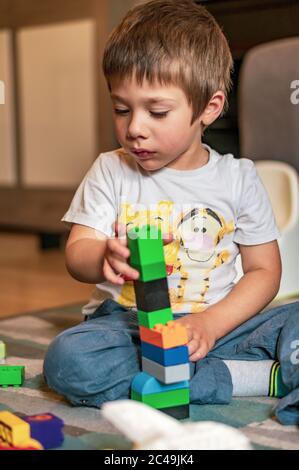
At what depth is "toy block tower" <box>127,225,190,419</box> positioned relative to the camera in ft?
2.31

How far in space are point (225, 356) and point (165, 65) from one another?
0.35m

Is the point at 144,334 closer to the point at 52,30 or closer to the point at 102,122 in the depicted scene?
the point at 102,122

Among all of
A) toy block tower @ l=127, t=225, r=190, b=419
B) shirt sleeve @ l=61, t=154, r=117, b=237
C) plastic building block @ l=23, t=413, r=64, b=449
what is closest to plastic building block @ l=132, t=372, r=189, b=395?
toy block tower @ l=127, t=225, r=190, b=419

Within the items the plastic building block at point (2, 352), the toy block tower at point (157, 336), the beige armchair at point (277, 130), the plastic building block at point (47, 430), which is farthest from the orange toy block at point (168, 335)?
the beige armchair at point (277, 130)

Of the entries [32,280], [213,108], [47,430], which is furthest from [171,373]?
[32,280]

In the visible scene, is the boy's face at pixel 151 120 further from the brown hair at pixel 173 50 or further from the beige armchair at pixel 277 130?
the beige armchair at pixel 277 130

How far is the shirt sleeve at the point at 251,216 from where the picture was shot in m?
0.93

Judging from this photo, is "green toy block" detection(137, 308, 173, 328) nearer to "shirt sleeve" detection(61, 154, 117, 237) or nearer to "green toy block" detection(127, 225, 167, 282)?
"green toy block" detection(127, 225, 167, 282)

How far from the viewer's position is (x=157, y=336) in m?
0.71

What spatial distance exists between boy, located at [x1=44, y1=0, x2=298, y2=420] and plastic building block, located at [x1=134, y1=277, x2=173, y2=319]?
2.2 inches

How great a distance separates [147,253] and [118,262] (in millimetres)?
32

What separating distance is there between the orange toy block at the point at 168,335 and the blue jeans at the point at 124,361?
0.10 m

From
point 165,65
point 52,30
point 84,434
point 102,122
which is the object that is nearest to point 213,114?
point 165,65

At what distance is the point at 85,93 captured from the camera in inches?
95.0
